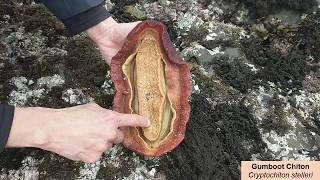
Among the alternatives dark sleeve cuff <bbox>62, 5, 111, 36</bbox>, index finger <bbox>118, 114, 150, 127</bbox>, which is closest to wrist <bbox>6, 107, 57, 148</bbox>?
index finger <bbox>118, 114, 150, 127</bbox>

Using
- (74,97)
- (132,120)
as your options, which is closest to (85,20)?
(74,97)

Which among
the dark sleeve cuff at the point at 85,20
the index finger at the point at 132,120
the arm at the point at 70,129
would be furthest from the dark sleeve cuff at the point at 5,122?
the dark sleeve cuff at the point at 85,20

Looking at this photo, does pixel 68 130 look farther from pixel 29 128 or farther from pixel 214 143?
pixel 214 143

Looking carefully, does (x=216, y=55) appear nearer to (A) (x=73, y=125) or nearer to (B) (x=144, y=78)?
(B) (x=144, y=78)

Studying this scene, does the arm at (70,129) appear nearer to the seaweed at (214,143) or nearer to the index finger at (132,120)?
the index finger at (132,120)

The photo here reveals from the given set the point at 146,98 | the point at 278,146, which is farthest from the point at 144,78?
the point at 278,146
